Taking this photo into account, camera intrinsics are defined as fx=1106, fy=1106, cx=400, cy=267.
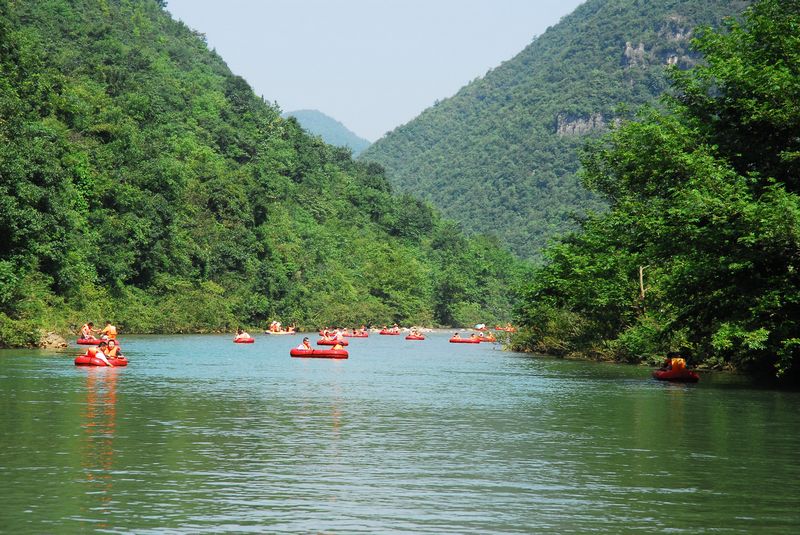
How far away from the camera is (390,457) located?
2262 cm

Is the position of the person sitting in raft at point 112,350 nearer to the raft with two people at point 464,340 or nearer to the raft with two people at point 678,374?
the raft with two people at point 678,374

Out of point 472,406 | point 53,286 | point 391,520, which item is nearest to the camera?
point 391,520

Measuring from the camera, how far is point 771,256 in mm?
36812

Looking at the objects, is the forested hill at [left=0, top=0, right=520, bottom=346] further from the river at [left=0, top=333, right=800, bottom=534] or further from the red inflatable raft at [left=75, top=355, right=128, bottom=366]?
the river at [left=0, top=333, right=800, bottom=534]

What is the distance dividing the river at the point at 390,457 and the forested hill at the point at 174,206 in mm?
33029

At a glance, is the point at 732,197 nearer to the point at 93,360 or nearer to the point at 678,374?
the point at 678,374

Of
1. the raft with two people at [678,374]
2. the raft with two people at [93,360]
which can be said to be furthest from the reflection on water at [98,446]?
the raft with two people at [678,374]

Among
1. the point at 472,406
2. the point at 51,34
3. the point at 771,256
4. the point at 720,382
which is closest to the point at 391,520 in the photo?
the point at 472,406

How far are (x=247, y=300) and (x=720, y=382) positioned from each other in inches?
2982

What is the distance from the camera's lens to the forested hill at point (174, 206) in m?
73.8

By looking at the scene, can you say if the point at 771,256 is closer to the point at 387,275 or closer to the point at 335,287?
the point at 335,287

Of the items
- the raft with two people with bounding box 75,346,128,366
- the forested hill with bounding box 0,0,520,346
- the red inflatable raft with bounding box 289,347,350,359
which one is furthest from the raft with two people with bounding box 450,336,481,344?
the raft with two people with bounding box 75,346,128,366

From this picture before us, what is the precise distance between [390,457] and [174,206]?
86378mm

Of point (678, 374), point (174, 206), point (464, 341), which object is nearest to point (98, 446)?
point (678, 374)
